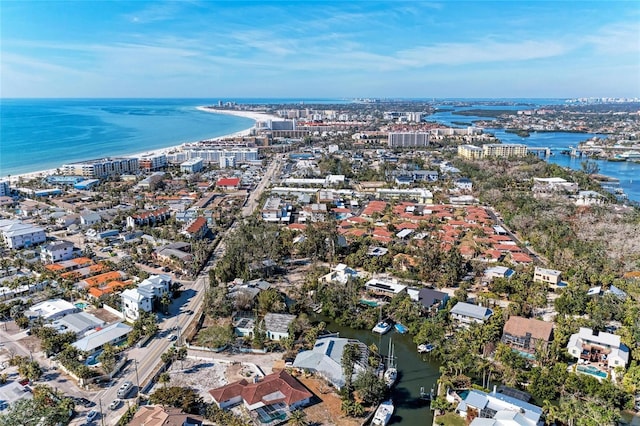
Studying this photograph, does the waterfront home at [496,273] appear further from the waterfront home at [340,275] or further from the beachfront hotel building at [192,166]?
the beachfront hotel building at [192,166]

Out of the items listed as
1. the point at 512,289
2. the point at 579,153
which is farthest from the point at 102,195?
the point at 579,153

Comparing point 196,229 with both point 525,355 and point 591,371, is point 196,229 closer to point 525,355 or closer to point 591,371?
point 525,355

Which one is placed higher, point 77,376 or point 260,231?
point 260,231

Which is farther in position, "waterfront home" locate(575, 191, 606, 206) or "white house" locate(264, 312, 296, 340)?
"waterfront home" locate(575, 191, 606, 206)

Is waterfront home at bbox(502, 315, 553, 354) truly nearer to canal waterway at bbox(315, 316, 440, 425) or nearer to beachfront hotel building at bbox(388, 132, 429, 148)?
canal waterway at bbox(315, 316, 440, 425)

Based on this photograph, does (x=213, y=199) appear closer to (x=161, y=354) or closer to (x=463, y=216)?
(x=463, y=216)

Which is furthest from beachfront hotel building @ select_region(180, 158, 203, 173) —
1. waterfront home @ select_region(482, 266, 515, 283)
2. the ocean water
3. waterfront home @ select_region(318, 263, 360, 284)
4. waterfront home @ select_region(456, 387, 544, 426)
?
waterfront home @ select_region(456, 387, 544, 426)
